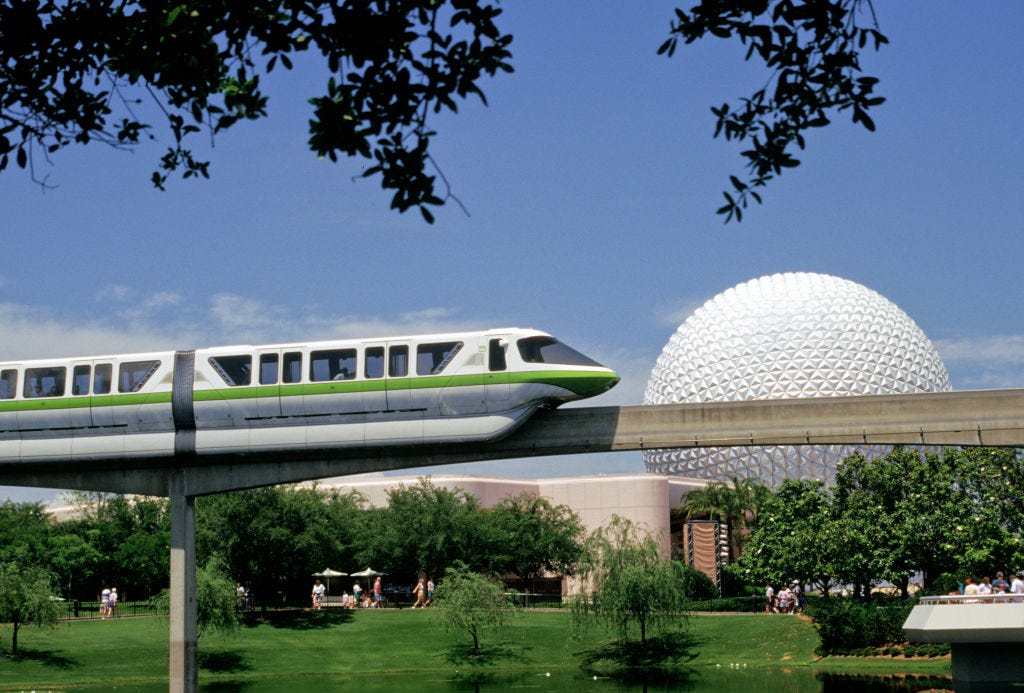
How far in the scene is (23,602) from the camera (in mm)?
45531

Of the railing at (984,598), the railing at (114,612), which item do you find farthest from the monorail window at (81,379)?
the railing at (984,598)

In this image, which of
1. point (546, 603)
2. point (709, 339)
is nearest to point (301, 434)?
point (546, 603)

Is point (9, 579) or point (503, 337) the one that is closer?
point (503, 337)

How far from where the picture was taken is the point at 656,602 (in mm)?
46562

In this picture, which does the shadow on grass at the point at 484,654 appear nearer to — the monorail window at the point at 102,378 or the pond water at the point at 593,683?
the pond water at the point at 593,683

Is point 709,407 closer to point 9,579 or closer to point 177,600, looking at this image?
point 177,600

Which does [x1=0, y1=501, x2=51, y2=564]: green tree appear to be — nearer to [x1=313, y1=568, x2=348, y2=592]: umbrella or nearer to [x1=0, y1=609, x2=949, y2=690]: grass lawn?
[x1=0, y1=609, x2=949, y2=690]: grass lawn

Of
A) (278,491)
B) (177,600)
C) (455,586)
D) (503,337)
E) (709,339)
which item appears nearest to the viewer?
(503,337)

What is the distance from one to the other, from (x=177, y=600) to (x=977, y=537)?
3077 cm

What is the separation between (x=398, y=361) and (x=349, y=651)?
69.8ft

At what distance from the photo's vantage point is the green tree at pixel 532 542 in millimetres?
63406

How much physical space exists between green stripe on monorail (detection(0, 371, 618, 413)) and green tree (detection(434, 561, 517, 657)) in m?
18.1

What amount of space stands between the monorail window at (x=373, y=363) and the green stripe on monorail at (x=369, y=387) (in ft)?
0.60

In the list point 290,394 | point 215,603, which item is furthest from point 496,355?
point 215,603
